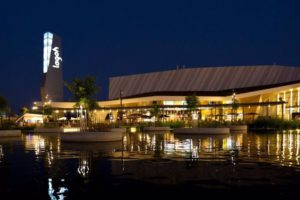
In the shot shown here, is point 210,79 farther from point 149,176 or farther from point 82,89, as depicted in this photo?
point 149,176

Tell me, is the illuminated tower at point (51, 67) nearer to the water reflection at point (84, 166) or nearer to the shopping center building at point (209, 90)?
the shopping center building at point (209, 90)

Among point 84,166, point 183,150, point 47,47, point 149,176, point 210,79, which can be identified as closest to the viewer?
point 149,176

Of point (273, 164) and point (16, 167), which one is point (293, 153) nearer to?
point (273, 164)

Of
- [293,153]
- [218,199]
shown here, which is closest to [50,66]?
[293,153]

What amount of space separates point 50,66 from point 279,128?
64.1 m

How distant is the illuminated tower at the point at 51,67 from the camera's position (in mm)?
94250

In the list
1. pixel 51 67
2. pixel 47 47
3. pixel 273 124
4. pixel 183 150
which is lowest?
pixel 183 150

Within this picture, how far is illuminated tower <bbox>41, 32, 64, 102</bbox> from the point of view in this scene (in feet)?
309

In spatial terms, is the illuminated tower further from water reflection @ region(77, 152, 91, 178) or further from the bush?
water reflection @ region(77, 152, 91, 178)

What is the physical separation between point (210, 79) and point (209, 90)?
11.5 feet

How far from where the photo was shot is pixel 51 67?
9575 centimetres

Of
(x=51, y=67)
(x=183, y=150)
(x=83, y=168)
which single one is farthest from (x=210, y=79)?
(x=83, y=168)

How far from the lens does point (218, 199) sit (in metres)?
8.04

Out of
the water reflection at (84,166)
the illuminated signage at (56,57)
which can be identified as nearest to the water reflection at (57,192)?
the water reflection at (84,166)
